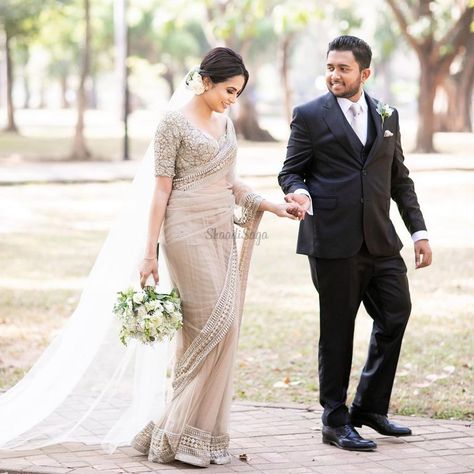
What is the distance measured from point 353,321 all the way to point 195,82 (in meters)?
1.49

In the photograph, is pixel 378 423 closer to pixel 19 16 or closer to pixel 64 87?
pixel 19 16

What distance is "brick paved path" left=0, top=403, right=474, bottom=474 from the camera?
16.7ft

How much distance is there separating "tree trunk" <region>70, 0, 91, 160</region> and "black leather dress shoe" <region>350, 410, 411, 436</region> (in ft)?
81.8

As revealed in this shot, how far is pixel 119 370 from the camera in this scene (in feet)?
18.0

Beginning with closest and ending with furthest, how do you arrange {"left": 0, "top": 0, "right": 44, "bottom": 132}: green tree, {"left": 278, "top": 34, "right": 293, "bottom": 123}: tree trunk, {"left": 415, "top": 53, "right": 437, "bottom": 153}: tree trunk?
{"left": 415, "top": 53, "right": 437, "bottom": 153}: tree trunk
{"left": 0, "top": 0, "right": 44, "bottom": 132}: green tree
{"left": 278, "top": 34, "right": 293, "bottom": 123}: tree trunk

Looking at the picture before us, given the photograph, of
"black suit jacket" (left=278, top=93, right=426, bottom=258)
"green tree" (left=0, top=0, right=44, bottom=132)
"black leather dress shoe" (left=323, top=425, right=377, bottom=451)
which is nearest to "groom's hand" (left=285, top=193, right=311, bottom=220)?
"black suit jacket" (left=278, top=93, right=426, bottom=258)

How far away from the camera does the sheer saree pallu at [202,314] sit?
16.9 feet

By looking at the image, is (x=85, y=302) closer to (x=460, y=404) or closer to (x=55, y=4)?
(x=460, y=404)

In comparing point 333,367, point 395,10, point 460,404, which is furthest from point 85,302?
point 395,10

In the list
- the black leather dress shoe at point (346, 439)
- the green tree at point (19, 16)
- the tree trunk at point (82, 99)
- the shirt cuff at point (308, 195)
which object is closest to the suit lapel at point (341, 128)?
the shirt cuff at point (308, 195)

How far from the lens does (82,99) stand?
30.5 metres

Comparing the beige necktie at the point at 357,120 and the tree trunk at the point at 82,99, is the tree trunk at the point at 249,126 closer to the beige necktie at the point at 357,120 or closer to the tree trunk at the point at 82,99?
the tree trunk at the point at 82,99

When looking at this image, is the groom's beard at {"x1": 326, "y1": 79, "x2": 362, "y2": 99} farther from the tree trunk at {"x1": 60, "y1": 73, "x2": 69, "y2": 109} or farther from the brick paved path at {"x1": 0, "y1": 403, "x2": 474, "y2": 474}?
the tree trunk at {"x1": 60, "y1": 73, "x2": 69, "y2": 109}

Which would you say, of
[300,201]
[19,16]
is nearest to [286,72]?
[19,16]
